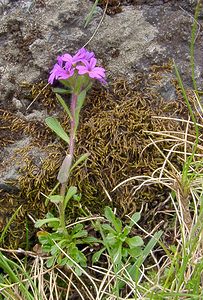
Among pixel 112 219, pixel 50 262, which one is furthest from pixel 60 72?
pixel 50 262

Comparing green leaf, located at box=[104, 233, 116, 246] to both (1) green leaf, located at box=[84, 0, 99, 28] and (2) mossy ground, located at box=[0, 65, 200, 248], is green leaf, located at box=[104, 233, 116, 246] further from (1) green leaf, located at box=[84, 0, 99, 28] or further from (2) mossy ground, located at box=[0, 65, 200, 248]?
(1) green leaf, located at box=[84, 0, 99, 28]

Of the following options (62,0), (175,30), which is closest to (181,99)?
(175,30)

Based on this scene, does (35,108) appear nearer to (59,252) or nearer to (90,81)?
(90,81)

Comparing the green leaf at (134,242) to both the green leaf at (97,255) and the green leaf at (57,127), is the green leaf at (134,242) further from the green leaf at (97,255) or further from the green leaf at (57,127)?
the green leaf at (57,127)

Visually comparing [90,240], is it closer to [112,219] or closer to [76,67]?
[112,219]

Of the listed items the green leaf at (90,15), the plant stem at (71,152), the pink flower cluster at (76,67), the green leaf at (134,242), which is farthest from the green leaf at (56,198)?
the green leaf at (90,15)
